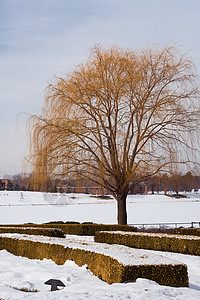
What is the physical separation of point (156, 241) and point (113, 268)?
6.12m

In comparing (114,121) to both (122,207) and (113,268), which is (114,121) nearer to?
(122,207)

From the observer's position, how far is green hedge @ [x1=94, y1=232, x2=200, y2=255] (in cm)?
1138

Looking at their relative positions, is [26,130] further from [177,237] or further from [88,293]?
[88,293]

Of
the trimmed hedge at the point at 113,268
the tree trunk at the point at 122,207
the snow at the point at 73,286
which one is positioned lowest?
the snow at the point at 73,286

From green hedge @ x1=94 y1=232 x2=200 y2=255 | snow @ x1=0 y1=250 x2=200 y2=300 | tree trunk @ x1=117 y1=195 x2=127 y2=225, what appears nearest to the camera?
snow @ x1=0 y1=250 x2=200 y2=300

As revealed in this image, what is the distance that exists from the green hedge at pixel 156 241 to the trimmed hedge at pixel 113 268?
442 cm

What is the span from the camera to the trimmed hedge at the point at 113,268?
6074mm

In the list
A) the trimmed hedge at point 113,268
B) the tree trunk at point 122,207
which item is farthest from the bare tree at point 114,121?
the trimmed hedge at point 113,268

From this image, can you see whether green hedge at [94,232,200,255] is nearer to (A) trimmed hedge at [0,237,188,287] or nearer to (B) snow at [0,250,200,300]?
(B) snow at [0,250,200,300]

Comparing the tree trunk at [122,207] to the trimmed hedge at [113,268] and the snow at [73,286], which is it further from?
the trimmed hedge at [113,268]

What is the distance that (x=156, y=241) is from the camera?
39.8 feet

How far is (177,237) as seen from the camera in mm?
11742

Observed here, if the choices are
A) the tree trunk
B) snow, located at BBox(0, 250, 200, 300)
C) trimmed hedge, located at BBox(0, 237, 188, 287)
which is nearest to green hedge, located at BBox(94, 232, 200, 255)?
snow, located at BBox(0, 250, 200, 300)

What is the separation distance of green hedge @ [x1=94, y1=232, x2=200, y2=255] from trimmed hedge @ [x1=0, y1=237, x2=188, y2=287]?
4.42 m
